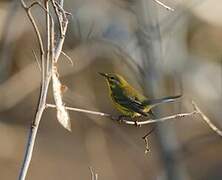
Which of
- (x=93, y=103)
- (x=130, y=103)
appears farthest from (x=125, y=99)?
(x=93, y=103)

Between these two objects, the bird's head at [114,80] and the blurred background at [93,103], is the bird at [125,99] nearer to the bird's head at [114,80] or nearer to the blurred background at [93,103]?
the bird's head at [114,80]

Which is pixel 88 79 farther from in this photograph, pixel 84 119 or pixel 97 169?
pixel 97 169

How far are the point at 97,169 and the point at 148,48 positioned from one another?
3.42 m

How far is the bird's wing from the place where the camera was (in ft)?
5.98

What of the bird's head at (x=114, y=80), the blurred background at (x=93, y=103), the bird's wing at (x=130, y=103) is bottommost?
the blurred background at (x=93, y=103)

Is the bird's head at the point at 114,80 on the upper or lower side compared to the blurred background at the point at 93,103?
upper

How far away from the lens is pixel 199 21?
4520 mm

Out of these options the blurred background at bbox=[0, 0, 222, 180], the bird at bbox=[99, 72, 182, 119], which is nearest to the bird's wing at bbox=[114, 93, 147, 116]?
the bird at bbox=[99, 72, 182, 119]

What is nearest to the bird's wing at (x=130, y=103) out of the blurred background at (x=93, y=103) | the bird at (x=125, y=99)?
the bird at (x=125, y=99)

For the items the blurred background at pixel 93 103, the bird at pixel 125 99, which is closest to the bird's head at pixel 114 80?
the bird at pixel 125 99

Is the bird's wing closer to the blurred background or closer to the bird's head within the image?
the bird's head

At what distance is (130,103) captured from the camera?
185 cm

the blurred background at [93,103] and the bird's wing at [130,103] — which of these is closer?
the bird's wing at [130,103]

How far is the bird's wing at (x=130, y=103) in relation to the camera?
5.98ft
